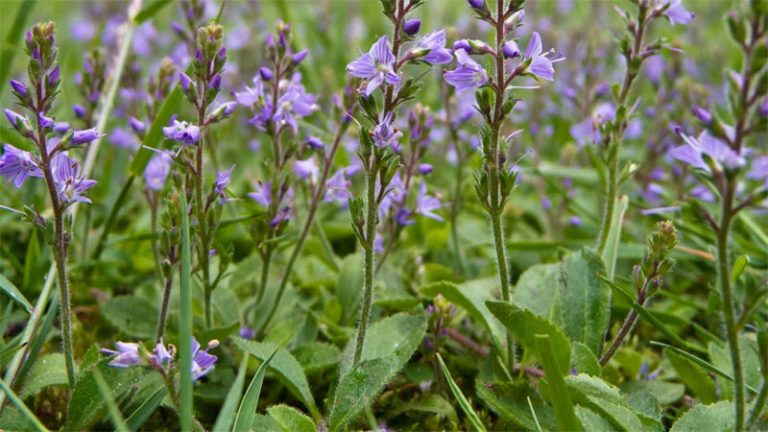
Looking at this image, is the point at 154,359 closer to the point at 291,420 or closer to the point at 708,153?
the point at 291,420

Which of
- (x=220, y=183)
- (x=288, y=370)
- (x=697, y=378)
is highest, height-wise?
(x=220, y=183)

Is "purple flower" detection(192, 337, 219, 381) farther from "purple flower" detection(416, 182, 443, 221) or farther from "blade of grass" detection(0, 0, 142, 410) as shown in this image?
"purple flower" detection(416, 182, 443, 221)

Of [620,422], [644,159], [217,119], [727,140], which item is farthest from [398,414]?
[644,159]

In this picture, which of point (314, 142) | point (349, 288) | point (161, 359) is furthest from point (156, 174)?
point (161, 359)

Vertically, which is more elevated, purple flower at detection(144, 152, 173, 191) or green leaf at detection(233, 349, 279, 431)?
purple flower at detection(144, 152, 173, 191)

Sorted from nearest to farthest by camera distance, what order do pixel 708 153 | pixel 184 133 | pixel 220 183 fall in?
pixel 708 153 → pixel 184 133 → pixel 220 183

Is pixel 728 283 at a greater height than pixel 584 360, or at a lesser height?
greater

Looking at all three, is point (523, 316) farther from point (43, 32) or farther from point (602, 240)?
point (43, 32)

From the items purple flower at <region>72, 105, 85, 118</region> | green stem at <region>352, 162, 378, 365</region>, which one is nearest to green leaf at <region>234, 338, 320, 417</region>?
green stem at <region>352, 162, 378, 365</region>
